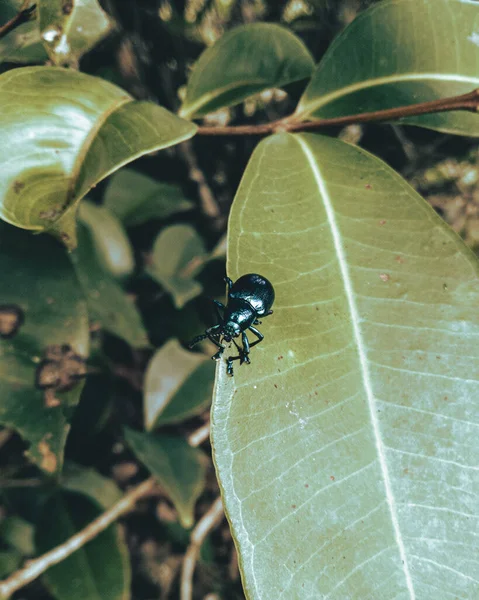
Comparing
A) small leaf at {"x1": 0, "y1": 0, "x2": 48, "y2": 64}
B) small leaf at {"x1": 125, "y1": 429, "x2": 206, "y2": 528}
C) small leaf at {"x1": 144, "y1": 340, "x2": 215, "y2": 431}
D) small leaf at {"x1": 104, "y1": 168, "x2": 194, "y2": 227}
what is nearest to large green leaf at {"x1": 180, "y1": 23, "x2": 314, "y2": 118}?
small leaf at {"x1": 0, "y1": 0, "x2": 48, "y2": 64}

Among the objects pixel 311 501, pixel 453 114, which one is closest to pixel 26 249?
pixel 311 501

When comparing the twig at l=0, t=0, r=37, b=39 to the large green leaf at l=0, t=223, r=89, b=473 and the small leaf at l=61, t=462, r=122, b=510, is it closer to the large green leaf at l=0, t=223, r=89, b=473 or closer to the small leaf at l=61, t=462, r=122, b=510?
the large green leaf at l=0, t=223, r=89, b=473

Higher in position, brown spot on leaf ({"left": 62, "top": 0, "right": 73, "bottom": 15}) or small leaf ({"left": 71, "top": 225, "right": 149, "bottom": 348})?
brown spot on leaf ({"left": 62, "top": 0, "right": 73, "bottom": 15})

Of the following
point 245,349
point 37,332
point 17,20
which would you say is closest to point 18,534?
point 37,332

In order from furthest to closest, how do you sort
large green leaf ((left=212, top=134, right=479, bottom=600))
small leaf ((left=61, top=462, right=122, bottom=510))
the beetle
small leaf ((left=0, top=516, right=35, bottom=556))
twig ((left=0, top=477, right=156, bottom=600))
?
small leaf ((left=0, top=516, right=35, bottom=556)) < small leaf ((left=61, top=462, right=122, bottom=510)) < twig ((left=0, top=477, right=156, bottom=600)) < the beetle < large green leaf ((left=212, top=134, right=479, bottom=600))

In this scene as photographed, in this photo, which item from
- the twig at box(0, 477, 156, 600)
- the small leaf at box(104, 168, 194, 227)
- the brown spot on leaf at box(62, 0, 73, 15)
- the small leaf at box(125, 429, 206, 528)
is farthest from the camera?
the small leaf at box(104, 168, 194, 227)

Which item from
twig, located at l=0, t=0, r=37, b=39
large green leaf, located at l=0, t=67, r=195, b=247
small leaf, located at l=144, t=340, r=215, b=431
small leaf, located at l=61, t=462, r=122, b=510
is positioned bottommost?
small leaf, located at l=61, t=462, r=122, b=510

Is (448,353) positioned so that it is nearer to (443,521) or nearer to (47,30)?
(443,521)

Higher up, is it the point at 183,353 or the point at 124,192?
the point at 124,192
